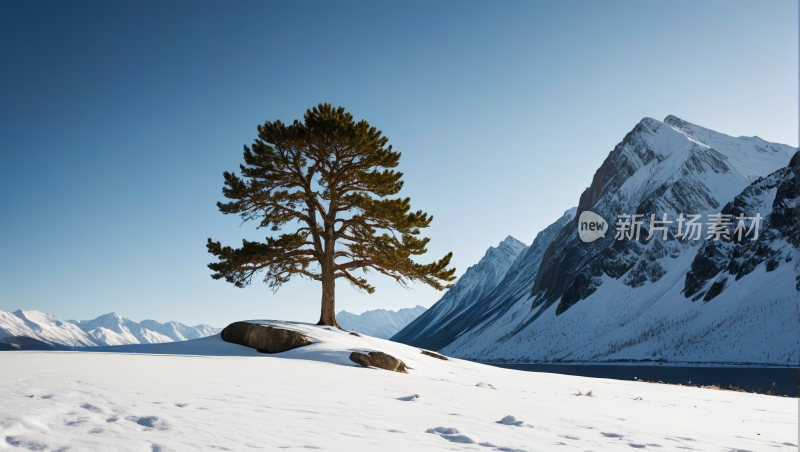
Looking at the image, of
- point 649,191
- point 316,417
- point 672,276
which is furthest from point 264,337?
point 649,191

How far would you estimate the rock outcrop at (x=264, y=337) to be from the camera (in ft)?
47.7

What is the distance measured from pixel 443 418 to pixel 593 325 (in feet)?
363

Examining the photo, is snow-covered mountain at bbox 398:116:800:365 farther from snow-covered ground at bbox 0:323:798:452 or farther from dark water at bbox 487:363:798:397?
snow-covered ground at bbox 0:323:798:452

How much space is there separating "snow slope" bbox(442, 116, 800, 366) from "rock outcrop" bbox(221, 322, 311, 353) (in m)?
63.9

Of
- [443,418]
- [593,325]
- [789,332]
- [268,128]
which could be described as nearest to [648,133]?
[593,325]

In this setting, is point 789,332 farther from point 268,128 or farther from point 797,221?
point 268,128

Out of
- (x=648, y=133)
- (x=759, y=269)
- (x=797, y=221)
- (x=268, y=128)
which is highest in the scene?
(x=648, y=133)

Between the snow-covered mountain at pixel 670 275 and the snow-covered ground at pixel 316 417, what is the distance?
221ft

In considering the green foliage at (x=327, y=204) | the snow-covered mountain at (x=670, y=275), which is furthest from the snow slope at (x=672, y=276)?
the green foliage at (x=327, y=204)

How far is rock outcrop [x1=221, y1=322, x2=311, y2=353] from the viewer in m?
14.5

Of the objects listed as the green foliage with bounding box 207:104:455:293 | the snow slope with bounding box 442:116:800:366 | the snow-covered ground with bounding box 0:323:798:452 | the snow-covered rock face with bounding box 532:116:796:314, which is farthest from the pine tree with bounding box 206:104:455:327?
the snow-covered rock face with bounding box 532:116:796:314

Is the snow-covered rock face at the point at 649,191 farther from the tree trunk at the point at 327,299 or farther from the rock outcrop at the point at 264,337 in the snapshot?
the rock outcrop at the point at 264,337

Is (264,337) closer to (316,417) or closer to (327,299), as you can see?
(327,299)

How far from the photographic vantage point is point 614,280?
11731cm
